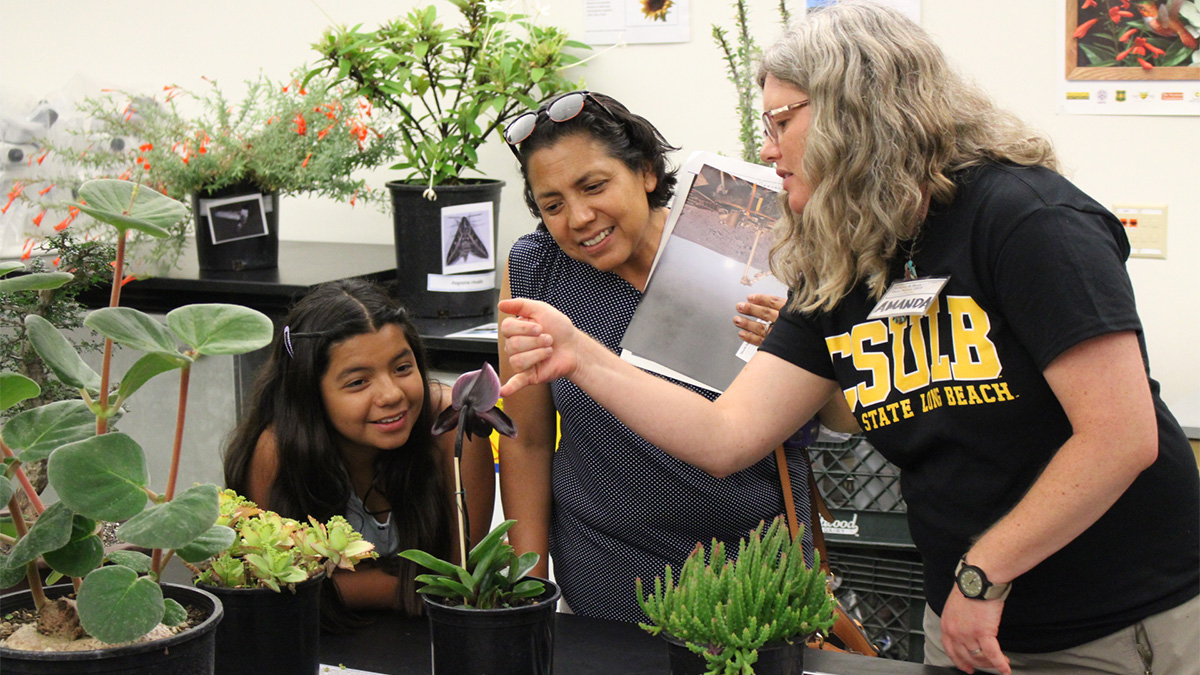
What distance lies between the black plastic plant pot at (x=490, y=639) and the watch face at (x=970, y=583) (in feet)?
1.58

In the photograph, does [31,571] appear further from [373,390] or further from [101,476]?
[373,390]

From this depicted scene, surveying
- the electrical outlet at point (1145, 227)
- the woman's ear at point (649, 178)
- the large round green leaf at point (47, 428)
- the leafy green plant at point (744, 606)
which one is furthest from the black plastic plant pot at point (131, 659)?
the electrical outlet at point (1145, 227)

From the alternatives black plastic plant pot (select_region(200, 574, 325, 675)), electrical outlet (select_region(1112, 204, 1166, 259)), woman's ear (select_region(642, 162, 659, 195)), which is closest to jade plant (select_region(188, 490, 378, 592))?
black plastic plant pot (select_region(200, 574, 325, 675))

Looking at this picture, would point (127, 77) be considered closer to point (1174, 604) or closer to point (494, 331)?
point (494, 331)

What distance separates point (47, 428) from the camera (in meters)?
0.72

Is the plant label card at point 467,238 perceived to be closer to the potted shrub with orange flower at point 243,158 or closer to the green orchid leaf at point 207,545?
the potted shrub with orange flower at point 243,158

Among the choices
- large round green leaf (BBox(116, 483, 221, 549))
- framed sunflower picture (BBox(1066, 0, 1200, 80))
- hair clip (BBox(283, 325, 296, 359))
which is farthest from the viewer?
framed sunflower picture (BBox(1066, 0, 1200, 80))

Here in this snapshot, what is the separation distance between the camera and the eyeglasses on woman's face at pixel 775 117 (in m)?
1.16

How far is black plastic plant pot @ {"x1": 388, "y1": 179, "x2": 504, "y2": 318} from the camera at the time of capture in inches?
95.1

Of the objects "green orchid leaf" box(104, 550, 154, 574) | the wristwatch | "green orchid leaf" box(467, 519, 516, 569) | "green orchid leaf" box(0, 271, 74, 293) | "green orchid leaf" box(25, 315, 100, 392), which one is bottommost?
the wristwatch

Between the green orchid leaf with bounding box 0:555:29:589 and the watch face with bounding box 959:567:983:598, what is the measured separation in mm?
888

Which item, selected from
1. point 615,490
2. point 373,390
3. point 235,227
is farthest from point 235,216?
point 615,490

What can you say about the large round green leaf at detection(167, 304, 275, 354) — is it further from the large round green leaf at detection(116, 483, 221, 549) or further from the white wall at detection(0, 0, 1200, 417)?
the white wall at detection(0, 0, 1200, 417)

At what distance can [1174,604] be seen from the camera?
1108 millimetres
